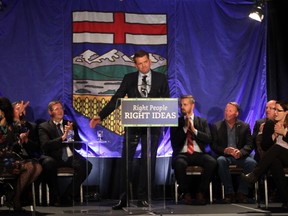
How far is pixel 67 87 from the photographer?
8.87 meters

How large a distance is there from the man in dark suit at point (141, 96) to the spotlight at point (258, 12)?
101 inches

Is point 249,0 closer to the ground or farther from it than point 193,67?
farther from it

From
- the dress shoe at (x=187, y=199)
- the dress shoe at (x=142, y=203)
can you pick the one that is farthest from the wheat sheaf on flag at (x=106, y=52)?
the dress shoe at (x=142, y=203)

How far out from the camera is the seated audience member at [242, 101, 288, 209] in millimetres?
7214

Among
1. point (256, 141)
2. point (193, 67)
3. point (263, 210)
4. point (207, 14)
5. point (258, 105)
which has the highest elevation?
point (207, 14)

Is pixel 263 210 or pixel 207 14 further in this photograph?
pixel 207 14

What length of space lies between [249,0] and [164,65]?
1781 mm

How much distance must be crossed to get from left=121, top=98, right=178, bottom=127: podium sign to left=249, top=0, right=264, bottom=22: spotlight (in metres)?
3.08

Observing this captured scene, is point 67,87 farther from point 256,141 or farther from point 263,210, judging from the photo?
point 263,210

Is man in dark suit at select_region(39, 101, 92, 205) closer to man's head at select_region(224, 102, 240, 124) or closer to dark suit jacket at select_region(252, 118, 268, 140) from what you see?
Answer: man's head at select_region(224, 102, 240, 124)

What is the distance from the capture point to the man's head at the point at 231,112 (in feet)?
28.4

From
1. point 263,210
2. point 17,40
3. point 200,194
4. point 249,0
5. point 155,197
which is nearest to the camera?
point 155,197

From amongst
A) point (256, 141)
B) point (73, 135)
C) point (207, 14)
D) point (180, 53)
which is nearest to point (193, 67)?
point (180, 53)

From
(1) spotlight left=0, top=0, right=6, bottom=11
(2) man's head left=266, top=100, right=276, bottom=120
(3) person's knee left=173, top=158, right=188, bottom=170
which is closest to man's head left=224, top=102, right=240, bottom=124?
(2) man's head left=266, top=100, right=276, bottom=120
